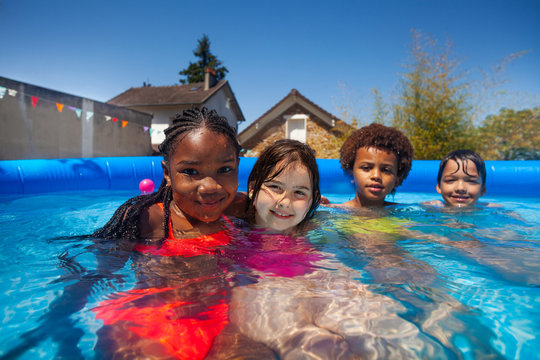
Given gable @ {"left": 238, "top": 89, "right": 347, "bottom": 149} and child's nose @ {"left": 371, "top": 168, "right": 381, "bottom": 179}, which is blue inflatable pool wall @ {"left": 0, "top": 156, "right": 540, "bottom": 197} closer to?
child's nose @ {"left": 371, "top": 168, "right": 381, "bottom": 179}

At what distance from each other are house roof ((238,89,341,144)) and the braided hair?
1649cm

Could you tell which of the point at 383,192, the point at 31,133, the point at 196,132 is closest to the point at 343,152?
the point at 383,192

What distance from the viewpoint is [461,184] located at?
12.2 ft

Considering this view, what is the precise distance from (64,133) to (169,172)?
33.1 feet

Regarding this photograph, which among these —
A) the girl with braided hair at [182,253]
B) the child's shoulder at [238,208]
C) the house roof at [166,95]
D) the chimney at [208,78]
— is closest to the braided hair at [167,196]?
the girl with braided hair at [182,253]

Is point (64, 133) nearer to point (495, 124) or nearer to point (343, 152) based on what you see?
point (343, 152)

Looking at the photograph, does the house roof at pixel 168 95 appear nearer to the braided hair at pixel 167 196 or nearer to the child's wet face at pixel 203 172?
the braided hair at pixel 167 196

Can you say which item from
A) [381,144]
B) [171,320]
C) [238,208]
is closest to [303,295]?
[171,320]

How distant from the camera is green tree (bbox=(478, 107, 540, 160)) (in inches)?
387

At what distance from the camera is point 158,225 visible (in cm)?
214

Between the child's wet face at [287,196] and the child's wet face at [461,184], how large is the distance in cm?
234

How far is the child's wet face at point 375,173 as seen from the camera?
3.45 metres

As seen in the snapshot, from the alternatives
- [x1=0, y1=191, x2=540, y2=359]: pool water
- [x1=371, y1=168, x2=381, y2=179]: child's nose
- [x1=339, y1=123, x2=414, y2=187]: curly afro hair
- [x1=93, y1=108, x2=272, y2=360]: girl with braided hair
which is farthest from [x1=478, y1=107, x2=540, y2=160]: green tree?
[x1=93, y1=108, x2=272, y2=360]: girl with braided hair

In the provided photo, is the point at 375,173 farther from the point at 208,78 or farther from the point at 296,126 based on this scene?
the point at 208,78
